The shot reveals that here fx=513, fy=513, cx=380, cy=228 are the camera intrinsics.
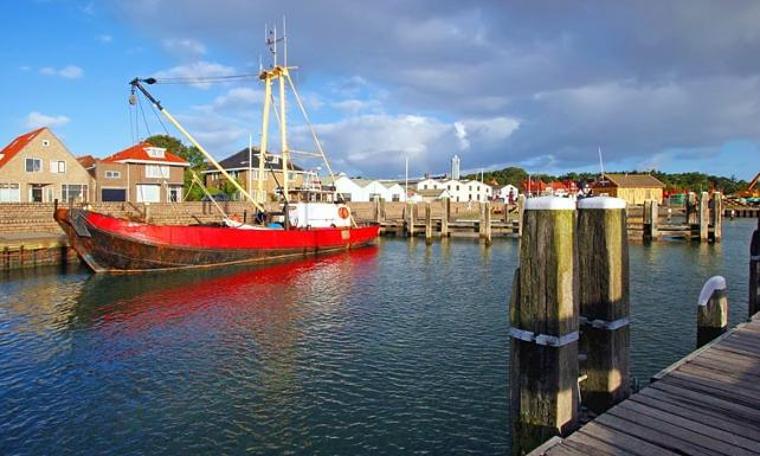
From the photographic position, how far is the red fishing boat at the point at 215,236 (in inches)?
934

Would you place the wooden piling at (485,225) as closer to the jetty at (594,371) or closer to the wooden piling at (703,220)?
the wooden piling at (703,220)

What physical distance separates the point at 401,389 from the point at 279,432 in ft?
8.55

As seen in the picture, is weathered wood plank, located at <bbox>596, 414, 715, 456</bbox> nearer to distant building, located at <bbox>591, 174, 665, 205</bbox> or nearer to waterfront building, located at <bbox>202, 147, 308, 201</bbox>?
waterfront building, located at <bbox>202, 147, 308, 201</bbox>

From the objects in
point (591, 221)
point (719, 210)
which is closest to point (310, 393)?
point (591, 221)

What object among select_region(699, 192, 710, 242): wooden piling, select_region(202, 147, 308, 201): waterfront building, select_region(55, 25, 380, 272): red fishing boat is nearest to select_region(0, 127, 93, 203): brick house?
select_region(202, 147, 308, 201): waterfront building

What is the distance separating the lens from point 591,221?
6.29 meters

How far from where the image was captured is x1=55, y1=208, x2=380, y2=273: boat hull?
927 inches

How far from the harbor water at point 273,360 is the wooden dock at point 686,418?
9.03ft

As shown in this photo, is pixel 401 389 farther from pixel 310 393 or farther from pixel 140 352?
pixel 140 352

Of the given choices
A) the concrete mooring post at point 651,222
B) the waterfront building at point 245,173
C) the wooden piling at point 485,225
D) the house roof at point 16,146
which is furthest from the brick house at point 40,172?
the concrete mooring post at point 651,222

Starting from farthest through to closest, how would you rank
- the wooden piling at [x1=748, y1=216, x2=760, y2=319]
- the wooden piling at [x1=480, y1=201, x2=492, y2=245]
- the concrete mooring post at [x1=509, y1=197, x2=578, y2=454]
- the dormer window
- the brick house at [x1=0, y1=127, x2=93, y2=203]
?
the dormer window
the brick house at [x1=0, y1=127, x2=93, y2=203]
the wooden piling at [x1=480, y1=201, x2=492, y2=245]
the wooden piling at [x1=748, y1=216, x2=760, y2=319]
the concrete mooring post at [x1=509, y1=197, x2=578, y2=454]

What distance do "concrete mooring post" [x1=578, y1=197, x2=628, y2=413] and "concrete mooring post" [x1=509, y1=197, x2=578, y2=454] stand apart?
1087mm

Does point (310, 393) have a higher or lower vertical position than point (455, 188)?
lower

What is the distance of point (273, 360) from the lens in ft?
38.6
